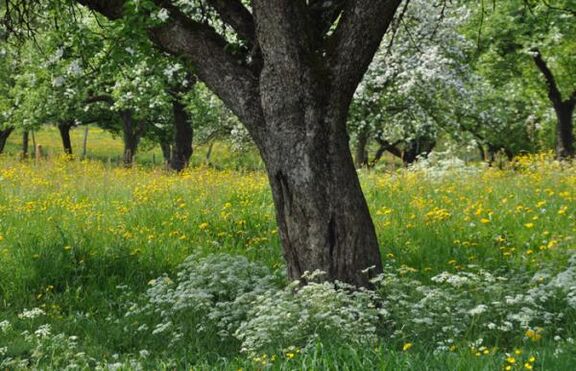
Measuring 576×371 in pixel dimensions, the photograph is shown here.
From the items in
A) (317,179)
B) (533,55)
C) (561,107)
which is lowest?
(317,179)

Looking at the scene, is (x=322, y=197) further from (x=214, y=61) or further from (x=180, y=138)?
(x=180, y=138)

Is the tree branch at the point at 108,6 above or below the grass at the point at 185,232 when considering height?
above

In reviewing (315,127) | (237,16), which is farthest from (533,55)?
(315,127)

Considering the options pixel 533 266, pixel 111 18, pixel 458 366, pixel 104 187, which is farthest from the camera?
pixel 104 187

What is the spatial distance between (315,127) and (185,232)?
428cm

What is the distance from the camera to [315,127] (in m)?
6.07

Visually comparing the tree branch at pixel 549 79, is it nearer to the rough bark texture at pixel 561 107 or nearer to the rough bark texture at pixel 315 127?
the rough bark texture at pixel 561 107

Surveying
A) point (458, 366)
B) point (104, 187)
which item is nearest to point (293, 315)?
point (458, 366)

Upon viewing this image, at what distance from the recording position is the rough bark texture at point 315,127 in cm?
606

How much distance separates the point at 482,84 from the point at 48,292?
19.7 meters

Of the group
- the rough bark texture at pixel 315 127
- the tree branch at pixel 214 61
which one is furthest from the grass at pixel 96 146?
the rough bark texture at pixel 315 127

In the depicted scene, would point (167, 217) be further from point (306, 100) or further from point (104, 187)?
point (306, 100)

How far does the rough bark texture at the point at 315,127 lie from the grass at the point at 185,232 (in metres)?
1.30

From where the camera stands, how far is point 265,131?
6.34 metres
